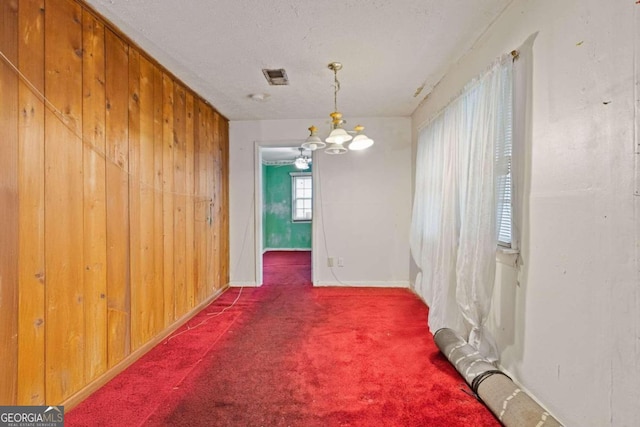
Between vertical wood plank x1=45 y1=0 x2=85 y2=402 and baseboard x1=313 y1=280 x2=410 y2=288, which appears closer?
vertical wood plank x1=45 y1=0 x2=85 y2=402

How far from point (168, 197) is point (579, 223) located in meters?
2.93

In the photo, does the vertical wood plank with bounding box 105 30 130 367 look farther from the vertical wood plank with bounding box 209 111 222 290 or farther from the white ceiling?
the vertical wood plank with bounding box 209 111 222 290

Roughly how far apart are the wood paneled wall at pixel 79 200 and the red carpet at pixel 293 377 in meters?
0.31

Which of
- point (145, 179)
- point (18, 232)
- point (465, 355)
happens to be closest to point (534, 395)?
point (465, 355)

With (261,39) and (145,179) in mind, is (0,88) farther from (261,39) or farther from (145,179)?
(261,39)

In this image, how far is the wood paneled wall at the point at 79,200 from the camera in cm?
135

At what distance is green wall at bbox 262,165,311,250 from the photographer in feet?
25.1

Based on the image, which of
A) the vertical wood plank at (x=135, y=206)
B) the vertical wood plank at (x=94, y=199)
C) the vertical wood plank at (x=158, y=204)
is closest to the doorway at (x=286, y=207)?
the vertical wood plank at (x=158, y=204)

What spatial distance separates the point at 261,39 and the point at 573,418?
2871 millimetres

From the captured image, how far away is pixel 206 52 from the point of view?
2.29m

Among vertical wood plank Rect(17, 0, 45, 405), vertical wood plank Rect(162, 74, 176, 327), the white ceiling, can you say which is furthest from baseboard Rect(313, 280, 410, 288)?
vertical wood plank Rect(17, 0, 45, 405)

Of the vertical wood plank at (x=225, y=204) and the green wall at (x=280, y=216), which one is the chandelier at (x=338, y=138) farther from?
the green wall at (x=280, y=216)

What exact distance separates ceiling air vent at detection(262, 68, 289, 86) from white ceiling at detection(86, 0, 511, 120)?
0.06 m

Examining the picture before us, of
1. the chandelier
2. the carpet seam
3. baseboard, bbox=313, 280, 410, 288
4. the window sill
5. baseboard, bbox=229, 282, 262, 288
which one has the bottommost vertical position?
the carpet seam
